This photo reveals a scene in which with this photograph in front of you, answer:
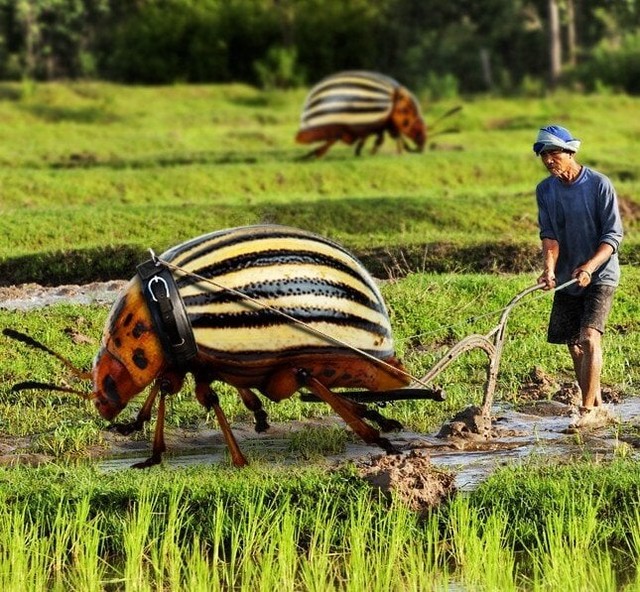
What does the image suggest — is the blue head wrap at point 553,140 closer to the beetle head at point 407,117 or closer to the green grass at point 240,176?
the green grass at point 240,176

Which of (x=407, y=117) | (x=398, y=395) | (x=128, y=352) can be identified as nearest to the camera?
(x=128, y=352)

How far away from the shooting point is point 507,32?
3497cm

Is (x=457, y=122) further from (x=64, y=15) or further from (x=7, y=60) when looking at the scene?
(x=7, y=60)

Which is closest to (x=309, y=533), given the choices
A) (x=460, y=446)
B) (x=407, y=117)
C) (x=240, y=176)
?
(x=460, y=446)

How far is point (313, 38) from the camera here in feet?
113

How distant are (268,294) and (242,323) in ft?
0.50

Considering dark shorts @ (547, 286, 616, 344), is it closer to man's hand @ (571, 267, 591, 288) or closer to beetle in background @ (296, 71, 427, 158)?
man's hand @ (571, 267, 591, 288)

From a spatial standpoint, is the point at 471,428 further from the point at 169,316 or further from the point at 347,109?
the point at 347,109

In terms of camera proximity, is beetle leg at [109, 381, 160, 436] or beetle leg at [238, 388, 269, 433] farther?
beetle leg at [238, 388, 269, 433]

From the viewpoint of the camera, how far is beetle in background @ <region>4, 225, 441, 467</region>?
5.58 metres

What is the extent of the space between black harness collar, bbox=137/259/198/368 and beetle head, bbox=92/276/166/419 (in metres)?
0.03

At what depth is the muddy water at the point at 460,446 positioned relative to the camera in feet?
20.8

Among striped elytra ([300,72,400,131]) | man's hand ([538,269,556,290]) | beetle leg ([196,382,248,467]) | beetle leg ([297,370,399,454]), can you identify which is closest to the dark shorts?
man's hand ([538,269,556,290])

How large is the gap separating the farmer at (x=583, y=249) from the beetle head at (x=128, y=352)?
206cm
